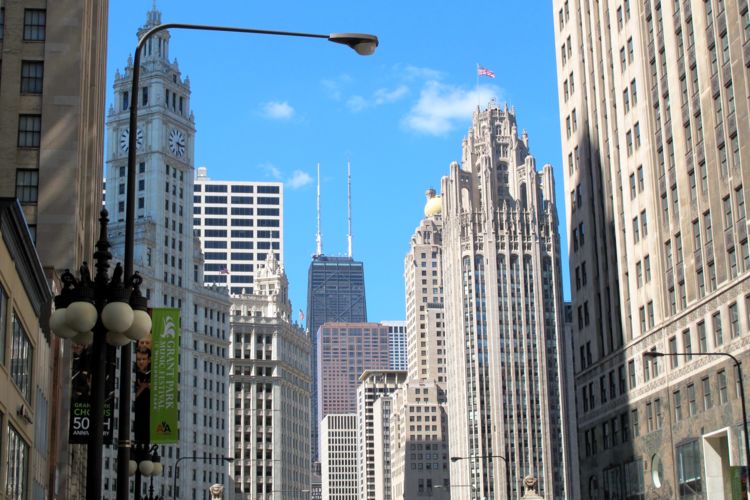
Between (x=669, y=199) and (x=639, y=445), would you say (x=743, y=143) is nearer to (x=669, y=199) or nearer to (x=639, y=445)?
(x=669, y=199)

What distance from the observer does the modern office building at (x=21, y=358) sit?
3666cm

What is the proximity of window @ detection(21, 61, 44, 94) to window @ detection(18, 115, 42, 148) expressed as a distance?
1.51 metres

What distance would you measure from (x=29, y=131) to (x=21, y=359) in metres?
25.7

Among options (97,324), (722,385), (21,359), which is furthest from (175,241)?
(97,324)

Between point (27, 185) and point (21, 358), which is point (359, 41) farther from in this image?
point (27, 185)

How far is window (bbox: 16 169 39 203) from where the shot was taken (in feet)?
207

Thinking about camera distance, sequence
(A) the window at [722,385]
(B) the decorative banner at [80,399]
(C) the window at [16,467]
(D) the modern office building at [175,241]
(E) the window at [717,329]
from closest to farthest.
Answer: (C) the window at [16,467] → (B) the decorative banner at [80,399] → (A) the window at [722,385] → (E) the window at [717,329] → (D) the modern office building at [175,241]

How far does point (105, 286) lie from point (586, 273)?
77628 millimetres

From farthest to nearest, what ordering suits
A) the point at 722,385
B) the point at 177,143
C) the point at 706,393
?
1. the point at 177,143
2. the point at 706,393
3. the point at 722,385

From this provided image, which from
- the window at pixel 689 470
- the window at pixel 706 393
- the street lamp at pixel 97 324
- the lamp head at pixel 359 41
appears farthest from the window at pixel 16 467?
the window at pixel 689 470

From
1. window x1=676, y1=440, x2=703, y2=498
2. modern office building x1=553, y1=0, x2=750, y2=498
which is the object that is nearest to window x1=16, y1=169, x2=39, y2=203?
modern office building x1=553, y1=0, x2=750, y2=498

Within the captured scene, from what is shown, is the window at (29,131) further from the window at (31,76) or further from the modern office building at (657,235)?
the modern office building at (657,235)

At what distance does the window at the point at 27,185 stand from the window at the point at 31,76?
15.1 feet

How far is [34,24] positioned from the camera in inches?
2596
